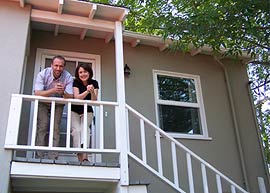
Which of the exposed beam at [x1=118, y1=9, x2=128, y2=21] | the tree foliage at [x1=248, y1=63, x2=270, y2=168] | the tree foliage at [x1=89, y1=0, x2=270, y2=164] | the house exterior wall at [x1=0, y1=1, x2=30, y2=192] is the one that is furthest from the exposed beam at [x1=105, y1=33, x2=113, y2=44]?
the tree foliage at [x1=248, y1=63, x2=270, y2=168]

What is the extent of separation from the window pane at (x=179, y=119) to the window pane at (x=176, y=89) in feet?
0.67

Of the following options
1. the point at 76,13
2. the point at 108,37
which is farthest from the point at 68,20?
the point at 108,37

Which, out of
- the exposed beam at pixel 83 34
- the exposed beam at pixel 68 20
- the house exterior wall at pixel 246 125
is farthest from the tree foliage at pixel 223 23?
the house exterior wall at pixel 246 125

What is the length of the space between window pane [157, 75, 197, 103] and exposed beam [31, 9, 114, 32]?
1.91 meters

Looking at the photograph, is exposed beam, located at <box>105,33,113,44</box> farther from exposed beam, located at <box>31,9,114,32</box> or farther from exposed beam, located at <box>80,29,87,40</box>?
exposed beam, located at <box>31,9,114,32</box>

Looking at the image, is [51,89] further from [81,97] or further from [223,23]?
[223,23]

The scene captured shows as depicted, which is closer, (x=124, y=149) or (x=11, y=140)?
(x=11, y=140)

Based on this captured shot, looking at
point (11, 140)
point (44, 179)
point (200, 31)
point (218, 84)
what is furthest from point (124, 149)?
point (218, 84)

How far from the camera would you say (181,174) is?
18.6 ft

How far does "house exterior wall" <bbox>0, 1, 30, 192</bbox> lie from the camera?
3.96 meters

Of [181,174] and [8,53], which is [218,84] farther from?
[8,53]

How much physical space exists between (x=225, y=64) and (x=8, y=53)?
443cm

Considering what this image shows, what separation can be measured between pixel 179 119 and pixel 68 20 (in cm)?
281

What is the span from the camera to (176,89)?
6344 millimetres
